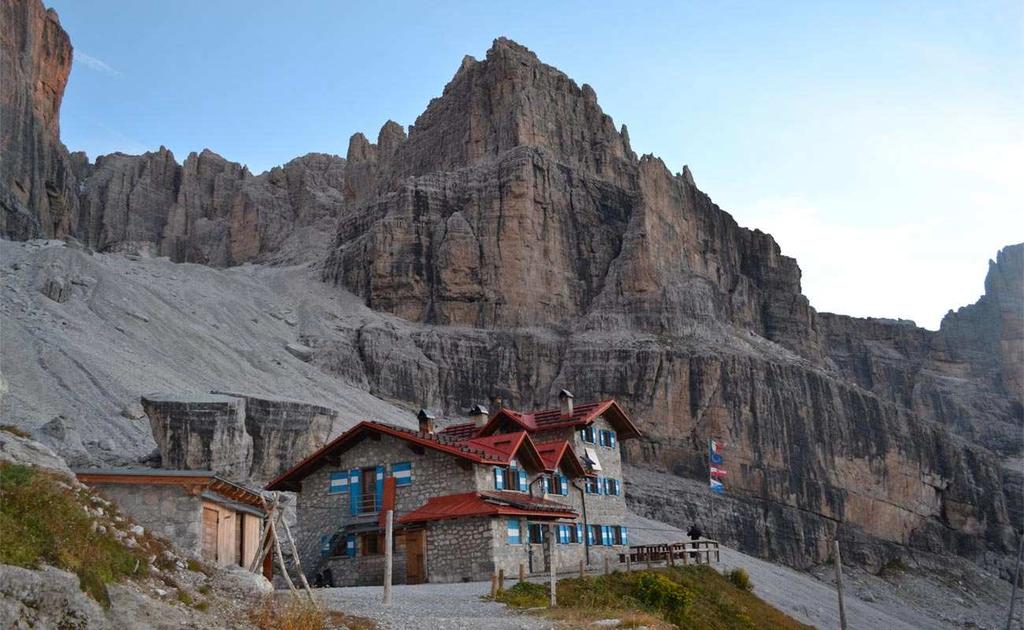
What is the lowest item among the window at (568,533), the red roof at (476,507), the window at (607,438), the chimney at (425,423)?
the window at (568,533)

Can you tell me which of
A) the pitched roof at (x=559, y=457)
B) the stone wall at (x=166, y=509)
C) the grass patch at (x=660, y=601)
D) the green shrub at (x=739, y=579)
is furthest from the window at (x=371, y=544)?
the green shrub at (x=739, y=579)

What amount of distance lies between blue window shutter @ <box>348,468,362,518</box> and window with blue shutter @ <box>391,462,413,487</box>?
1.82m

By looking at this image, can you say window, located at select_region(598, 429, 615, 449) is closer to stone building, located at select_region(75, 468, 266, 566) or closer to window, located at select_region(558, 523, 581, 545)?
window, located at select_region(558, 523, 581, 545)

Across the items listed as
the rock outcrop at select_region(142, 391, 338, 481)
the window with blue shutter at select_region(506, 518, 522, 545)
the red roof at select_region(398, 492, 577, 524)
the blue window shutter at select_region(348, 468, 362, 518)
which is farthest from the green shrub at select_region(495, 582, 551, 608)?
the rock outcrop at select_region(142, 391, 338, 481)

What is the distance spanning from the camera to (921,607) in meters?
77.1

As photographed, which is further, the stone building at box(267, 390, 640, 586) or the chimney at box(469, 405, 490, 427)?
the chimney at box(469, 405, 490, 427)

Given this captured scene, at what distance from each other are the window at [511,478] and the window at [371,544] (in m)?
4.82

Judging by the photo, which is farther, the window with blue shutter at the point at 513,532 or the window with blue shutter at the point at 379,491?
the window with blue shutter at the point at 379,491

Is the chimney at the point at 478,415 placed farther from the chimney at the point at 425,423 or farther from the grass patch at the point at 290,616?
the grass patch at the point at 290,616

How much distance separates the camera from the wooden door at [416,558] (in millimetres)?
33156

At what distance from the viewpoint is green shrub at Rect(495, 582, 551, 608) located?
2366cm

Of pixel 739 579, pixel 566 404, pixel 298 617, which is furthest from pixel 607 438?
pixel 298 617

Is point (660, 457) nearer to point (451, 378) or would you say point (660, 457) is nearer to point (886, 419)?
point (451, 378)

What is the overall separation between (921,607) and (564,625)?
68.3 m
